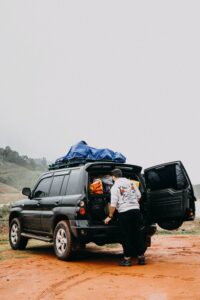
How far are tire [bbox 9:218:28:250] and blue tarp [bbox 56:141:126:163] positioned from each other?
8.30 ft

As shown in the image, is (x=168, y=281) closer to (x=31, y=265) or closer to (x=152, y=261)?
(x=152, y=261)

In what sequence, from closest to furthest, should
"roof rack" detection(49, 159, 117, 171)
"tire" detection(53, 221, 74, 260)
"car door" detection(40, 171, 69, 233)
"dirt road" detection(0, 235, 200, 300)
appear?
"dirt road" detection(0, 235, 200, 300) → "tire" detection(53, 221, 74, 260) → "roof rack" detection(49, 159, 117, 171) → "car door" detection(40, 171, 69, 233)

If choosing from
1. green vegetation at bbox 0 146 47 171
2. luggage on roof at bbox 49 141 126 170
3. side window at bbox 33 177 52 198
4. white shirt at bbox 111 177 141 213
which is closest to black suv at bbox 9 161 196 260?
side window at bbox 33 177 52 198

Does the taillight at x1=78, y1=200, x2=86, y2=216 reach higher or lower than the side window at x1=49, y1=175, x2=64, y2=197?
lower

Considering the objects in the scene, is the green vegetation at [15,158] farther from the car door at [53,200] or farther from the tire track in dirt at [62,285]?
the tire track in dirt at [62,285]

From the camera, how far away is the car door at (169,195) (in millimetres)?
8242

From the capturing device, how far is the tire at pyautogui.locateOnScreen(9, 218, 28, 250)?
10.5m

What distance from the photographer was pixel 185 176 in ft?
27.4

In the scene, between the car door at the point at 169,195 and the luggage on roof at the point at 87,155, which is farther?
the luggage on roof at the point at 87,155

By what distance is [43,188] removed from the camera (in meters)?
10.0

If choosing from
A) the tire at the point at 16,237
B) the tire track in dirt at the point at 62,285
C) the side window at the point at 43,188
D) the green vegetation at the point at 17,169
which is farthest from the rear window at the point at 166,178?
the green vegetation at the point at 17,169

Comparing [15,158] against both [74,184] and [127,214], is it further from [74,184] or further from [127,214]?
[127,214]

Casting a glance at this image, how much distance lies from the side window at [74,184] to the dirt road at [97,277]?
4.60 feet

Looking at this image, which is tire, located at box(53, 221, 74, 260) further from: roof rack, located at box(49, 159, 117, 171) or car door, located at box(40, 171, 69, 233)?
roof rack, located at box(49, 159, 117, 171)
